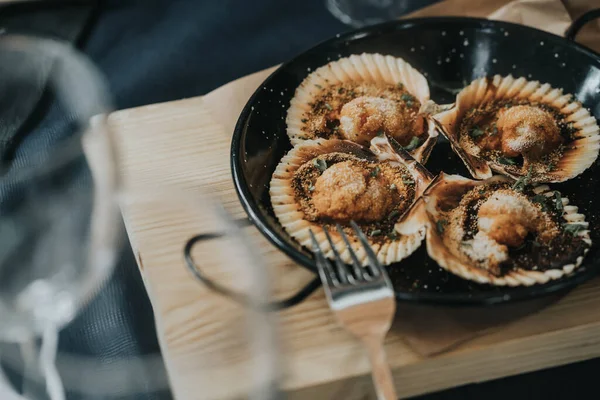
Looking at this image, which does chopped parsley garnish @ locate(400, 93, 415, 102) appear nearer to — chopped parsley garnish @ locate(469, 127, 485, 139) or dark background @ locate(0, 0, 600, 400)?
chopped parsley garnish @ locate(469, 127, 485, 139)

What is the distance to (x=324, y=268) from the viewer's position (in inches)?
41.2

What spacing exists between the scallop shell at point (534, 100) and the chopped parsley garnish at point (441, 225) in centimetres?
15

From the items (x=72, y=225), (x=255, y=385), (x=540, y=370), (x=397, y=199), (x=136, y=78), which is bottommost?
(x=136, y=78)

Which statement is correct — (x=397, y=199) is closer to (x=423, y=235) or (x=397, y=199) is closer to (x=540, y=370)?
(x=423, y=235)

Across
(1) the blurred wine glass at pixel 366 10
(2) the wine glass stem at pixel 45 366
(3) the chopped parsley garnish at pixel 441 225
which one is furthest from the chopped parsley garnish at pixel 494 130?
(2) the wine glass stem at pixel 45 366

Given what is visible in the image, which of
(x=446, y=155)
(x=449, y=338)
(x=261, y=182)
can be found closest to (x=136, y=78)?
(x=261, y=182)

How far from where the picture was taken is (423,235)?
1.16 metres

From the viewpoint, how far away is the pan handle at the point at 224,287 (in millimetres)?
781

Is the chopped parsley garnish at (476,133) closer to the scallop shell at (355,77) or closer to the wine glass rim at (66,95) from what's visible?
the scallop shell at (355,77)

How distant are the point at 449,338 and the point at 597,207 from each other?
41 cm

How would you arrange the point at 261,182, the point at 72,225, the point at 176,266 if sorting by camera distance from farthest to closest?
the point at 261,182 < the point at 176,266 < the point at 72,225

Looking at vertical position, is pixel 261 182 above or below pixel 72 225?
below

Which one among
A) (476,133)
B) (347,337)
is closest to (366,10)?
(476,133)

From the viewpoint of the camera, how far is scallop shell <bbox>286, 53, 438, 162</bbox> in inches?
55.8
